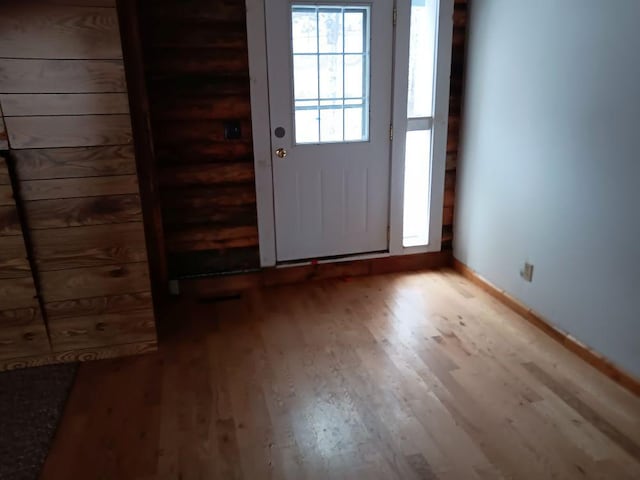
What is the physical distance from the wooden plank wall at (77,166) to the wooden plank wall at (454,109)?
2176mm

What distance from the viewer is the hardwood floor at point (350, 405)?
1771mm

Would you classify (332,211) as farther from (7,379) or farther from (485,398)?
(7,379)

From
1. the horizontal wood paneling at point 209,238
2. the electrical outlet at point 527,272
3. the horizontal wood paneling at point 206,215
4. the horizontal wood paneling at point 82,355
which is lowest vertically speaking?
the horizontal wood paneling at point 82,355

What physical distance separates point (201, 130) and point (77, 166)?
37.2 inches

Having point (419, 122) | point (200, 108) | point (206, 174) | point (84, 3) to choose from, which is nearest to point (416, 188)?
point (419, 122)

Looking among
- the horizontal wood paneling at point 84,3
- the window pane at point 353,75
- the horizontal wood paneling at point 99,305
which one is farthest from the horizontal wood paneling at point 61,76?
the window pane at point 353,75

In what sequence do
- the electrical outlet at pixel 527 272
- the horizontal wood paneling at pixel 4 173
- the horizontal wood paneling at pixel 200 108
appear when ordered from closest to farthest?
the horizontal wood paneling at pixel 4 173 < the electrical outlet at pixel 527 272 < the horizontal wood paneling at pixel 200 108

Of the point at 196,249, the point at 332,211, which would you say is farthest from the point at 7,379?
the point at 332,211

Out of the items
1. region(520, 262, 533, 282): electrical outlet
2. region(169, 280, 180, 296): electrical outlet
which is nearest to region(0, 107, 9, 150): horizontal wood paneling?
region(169, 280, 180, 296): electrical outlet

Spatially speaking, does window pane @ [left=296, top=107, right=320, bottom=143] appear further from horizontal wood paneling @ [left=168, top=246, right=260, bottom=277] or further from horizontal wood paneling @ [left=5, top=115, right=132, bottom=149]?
horizontal wood paneling @ [left=5, top=115, right=132, bottom=149]

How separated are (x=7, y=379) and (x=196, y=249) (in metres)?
1.29

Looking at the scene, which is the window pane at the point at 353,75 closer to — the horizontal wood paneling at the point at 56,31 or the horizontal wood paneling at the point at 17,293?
the horizontal wood paneling at the point at 56,31

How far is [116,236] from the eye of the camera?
2.33m

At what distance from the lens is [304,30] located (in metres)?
2.97
